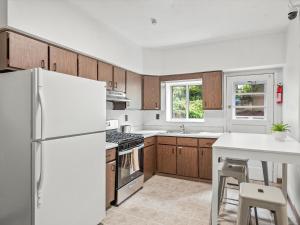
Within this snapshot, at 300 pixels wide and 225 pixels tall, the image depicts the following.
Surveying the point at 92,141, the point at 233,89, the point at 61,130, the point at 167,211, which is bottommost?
the point at 167,211

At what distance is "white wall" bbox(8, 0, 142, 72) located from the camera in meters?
1.97

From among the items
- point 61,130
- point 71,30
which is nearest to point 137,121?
point 71,30

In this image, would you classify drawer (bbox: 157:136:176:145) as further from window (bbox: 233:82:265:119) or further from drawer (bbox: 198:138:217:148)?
window (bbox: 233:82:265:119)

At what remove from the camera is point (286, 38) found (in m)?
3.33

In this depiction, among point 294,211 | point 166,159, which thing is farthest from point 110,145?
point 294,211

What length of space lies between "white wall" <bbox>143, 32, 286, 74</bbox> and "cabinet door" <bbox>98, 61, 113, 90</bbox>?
127 centimetres

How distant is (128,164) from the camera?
2947 mm

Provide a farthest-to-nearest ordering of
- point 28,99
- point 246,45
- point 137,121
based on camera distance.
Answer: point 137,121, point 246,45, point 28,99

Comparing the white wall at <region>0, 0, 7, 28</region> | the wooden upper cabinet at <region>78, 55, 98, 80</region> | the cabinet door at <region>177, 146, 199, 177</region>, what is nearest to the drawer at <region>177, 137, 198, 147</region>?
the cabinet door at <region>177, 146, 199, 177</region>

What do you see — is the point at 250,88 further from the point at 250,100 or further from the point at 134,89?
the point at 134,89

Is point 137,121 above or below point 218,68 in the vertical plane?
below

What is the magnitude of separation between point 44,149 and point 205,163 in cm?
282

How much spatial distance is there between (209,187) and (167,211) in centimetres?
113

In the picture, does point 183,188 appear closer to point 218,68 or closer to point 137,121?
point 137,121
